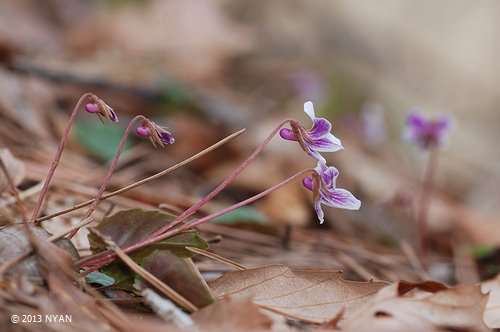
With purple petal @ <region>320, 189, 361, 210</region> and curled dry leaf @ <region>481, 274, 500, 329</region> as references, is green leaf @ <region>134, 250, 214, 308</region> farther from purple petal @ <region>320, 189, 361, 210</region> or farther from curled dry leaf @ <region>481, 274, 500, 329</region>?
curled dry leaf @ <region>481, 274, 500, 329</region>

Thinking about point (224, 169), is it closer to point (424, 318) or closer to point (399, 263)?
point (399, 263)

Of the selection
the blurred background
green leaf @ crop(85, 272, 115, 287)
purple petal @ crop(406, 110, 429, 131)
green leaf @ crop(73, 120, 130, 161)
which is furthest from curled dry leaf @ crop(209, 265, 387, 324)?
green leaf @ crop(73, 120, 130, 161)

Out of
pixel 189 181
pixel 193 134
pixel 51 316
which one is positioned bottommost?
pixel 51 316

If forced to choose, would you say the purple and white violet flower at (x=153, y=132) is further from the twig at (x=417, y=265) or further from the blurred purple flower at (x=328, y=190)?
the twig at (x=417, y=265)

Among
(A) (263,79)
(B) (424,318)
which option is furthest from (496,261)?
(A) (263,79)

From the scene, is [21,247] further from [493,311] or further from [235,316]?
[493,311]

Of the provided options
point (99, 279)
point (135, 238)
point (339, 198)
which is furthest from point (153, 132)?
point (339, 198)
